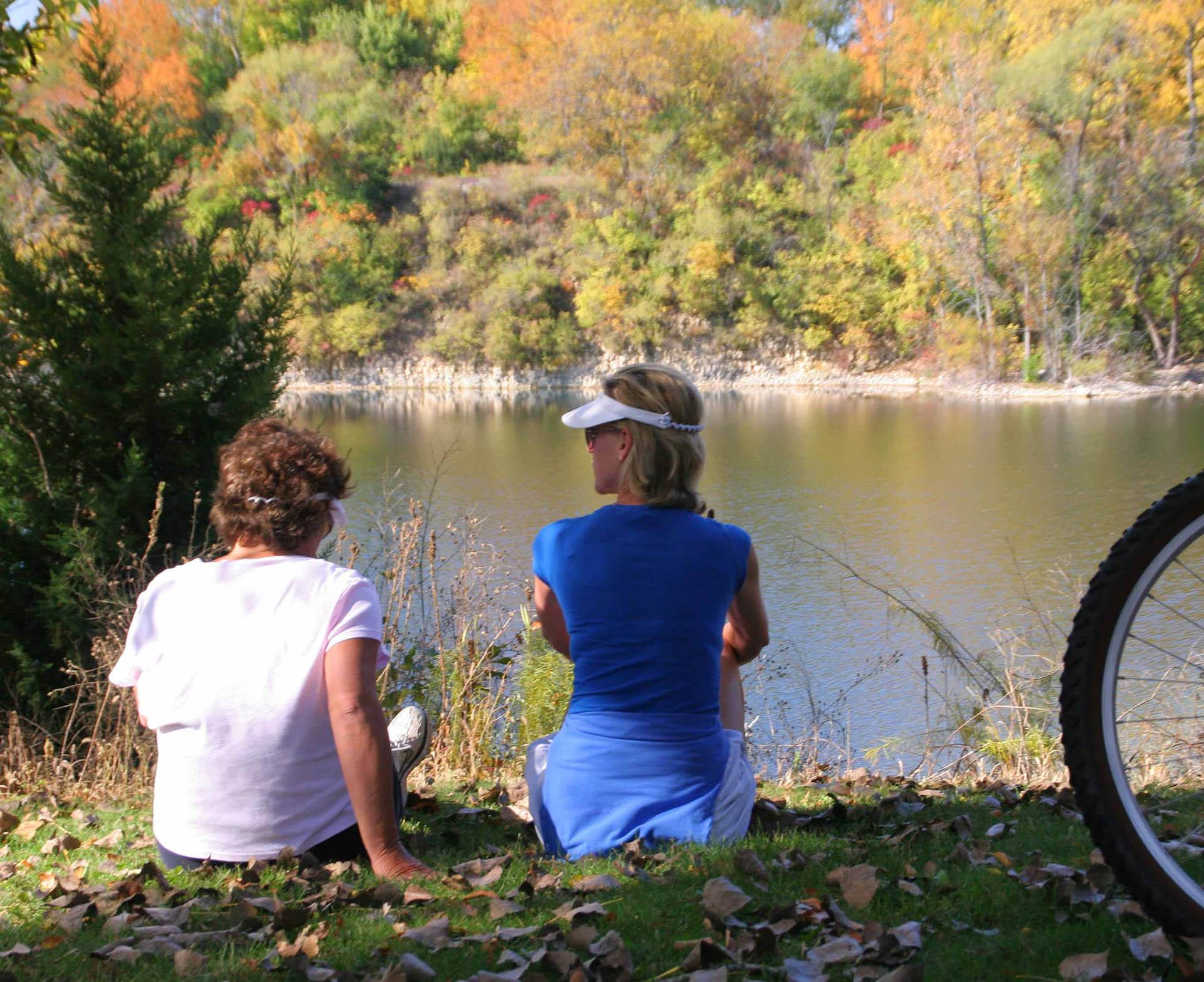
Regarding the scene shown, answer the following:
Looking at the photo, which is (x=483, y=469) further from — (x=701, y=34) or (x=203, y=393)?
(x=701, y=34)

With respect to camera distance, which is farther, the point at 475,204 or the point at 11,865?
the point at 475,204

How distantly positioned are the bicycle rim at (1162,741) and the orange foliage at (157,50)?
5872 cm

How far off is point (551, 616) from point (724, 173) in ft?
149

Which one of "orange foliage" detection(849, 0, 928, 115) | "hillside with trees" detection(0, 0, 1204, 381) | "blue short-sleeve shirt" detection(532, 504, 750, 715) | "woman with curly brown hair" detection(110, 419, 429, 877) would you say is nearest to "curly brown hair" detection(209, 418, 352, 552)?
"woman with curly brown hair" detection(110, 419, 429, 877)

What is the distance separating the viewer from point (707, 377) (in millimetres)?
41406

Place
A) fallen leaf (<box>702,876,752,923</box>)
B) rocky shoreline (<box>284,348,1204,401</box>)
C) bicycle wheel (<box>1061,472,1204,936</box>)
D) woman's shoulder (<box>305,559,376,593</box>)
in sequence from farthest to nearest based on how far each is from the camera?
1. rocky shoreline (<box>284,348,1204,401</box>)
2. woman's shoulder (<box>305,559,376,593</box>)
3. fallen leaf (<box>702,876,752,923</box>)
4. bicycle wheel (<box>1061,472,1204,936</box>)

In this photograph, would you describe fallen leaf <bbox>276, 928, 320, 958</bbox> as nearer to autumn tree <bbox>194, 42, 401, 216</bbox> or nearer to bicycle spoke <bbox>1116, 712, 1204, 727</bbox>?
bicycle spoke <bbox>1116, 712, 1204, 727</bbox>

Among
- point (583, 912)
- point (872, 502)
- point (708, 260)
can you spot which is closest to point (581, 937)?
point (583, 912)

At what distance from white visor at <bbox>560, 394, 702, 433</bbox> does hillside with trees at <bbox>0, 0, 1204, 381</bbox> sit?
19313 mm

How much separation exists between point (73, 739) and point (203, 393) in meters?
1.89

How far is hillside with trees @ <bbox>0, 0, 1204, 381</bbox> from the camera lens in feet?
113

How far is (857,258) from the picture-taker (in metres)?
42.0

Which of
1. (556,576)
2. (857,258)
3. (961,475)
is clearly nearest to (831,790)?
(556,576)

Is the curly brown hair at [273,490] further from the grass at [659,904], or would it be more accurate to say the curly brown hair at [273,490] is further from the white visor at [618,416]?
the grass at [659,904]
